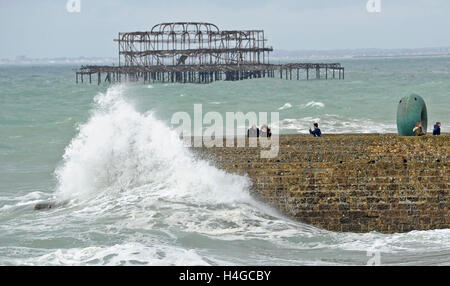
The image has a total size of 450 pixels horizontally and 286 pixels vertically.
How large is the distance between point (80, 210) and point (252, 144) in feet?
10.7

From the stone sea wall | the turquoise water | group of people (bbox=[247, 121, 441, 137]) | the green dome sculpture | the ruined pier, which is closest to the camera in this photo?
the turquoise water

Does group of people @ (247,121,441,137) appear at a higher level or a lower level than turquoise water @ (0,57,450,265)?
higher

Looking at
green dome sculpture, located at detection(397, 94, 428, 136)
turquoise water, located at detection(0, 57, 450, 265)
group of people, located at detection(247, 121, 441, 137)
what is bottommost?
turquoise water, located at detection(0, 57, 450, 265)

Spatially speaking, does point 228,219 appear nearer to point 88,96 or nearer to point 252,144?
point 252,144

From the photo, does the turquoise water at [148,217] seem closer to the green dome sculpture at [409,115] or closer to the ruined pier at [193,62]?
the green dome sculpture at [409,115]

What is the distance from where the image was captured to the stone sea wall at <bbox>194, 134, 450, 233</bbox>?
1301 centimetres

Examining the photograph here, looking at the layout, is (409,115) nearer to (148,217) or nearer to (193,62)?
(148,217)

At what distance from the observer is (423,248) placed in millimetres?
11594

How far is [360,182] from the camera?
13188mm

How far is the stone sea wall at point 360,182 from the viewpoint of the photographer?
42.7ft

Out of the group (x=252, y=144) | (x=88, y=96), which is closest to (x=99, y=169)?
(x=252, y=144)

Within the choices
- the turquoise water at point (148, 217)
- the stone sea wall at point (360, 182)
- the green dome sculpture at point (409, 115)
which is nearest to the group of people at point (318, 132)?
the green dome sculpture at point (409, 115)

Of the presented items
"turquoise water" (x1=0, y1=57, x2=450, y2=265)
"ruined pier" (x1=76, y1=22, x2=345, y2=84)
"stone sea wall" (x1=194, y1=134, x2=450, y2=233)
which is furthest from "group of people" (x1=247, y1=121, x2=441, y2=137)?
"ruined pier" (x1=76, y1=22, x2=345, y2=84)

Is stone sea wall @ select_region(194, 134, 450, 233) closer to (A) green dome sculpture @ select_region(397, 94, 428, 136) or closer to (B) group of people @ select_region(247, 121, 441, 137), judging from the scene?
(B) group of people @ select_region(247, 121, 441, 137)
